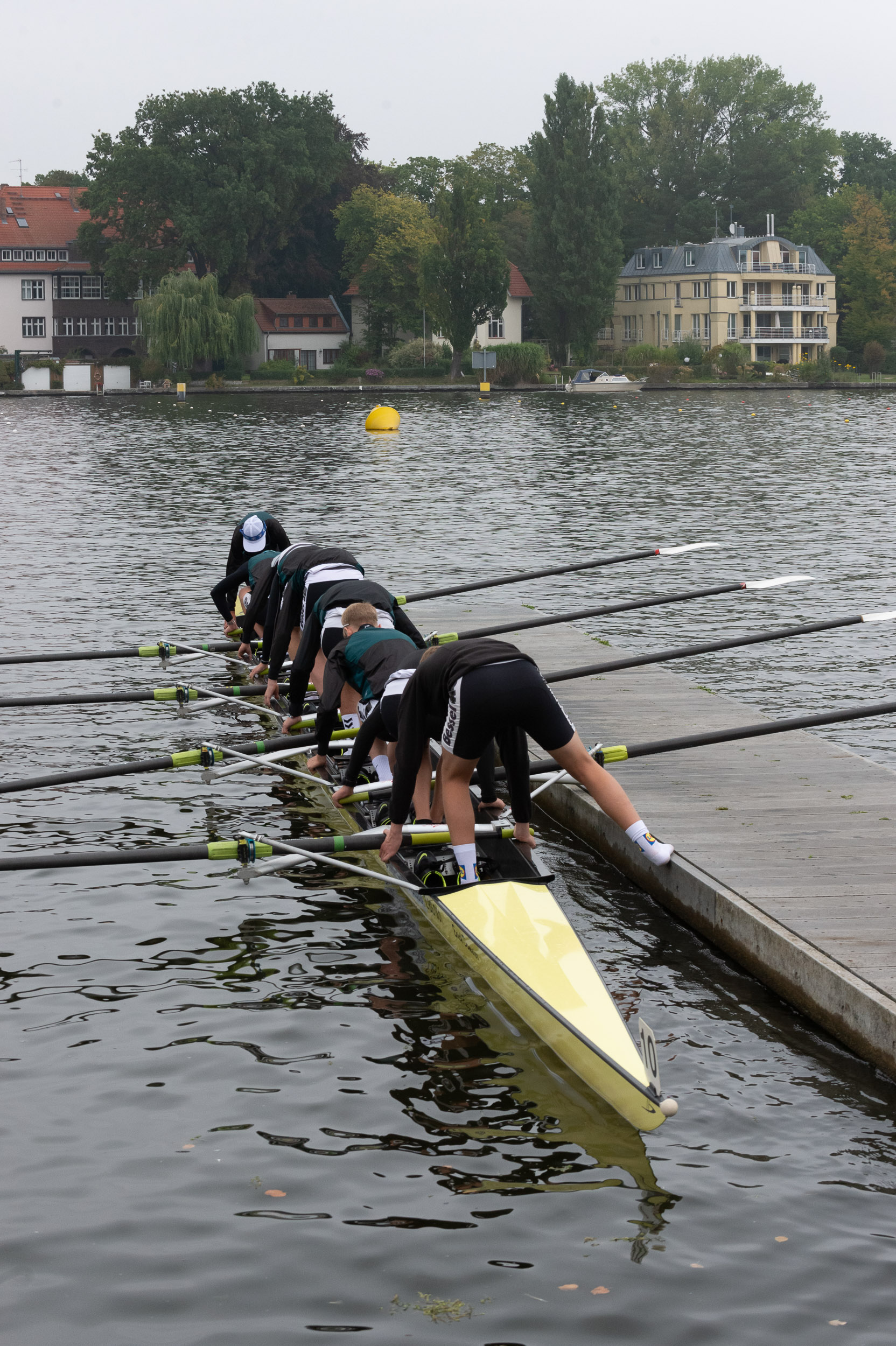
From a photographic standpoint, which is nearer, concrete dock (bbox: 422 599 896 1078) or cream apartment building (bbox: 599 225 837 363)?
concrete dock (bbox: 422 599 896 1078)

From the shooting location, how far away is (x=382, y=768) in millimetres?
10539

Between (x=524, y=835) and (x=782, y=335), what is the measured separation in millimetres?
115711

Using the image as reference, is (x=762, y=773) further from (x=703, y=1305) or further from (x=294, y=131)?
(x=294, y=131)

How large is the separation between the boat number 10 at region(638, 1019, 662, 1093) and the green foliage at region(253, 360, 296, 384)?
102 meters

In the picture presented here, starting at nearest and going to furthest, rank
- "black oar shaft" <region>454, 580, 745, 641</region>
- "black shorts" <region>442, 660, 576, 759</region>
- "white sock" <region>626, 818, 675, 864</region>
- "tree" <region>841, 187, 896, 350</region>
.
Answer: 1. "black shorts" <region>442, 660, 576, 759</region>
2. "white sock" <region>626, 818, 675, 864</region>
3. "black oar shaft" <region>454, 580, 745, 641</region>
4. "tree" <region>841, 187, 896, 350</region>

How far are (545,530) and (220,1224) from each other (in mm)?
25469

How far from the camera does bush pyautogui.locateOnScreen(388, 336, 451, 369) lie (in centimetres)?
10825

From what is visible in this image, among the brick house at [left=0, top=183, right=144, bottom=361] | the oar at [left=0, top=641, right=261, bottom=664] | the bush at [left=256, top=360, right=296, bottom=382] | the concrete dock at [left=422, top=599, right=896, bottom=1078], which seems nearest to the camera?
the concrete dock at [left=422, top=599, right=896, bottom=1078]

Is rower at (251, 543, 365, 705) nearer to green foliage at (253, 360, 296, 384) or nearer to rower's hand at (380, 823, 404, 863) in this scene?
rower's hand at (380, 823, 404, 863)

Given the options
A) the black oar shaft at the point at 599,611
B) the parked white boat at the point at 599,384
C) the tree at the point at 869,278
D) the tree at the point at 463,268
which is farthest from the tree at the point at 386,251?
the black oar shaft at the point at 599,611

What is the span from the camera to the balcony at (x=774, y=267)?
118312 mm

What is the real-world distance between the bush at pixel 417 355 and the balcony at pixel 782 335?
26.7m

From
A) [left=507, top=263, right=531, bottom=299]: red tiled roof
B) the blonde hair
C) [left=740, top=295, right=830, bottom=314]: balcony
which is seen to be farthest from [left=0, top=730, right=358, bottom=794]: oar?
[left=740, top=295, right=830, bottom=314]: balcony

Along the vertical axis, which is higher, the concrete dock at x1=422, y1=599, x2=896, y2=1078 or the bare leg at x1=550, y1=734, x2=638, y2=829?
the bare leg at x1=550, y1=734, x2=638, y2=829
